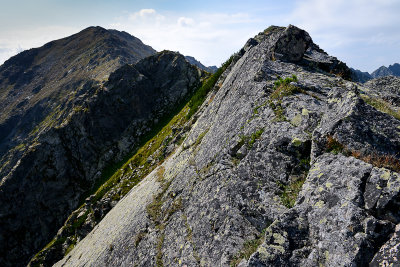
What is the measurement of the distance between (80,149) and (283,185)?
5980 centimetres

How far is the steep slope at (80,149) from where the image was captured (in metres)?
52.9

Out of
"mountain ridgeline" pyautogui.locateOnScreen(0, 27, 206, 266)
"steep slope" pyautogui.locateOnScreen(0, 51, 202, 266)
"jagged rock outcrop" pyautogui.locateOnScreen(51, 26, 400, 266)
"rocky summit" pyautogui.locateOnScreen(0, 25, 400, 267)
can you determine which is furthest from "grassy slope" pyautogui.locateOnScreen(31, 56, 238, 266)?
"jagged rock outcrop" pyautogui.locateOnScreen(51, 26, 400, 266)

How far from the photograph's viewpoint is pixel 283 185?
11.1 meters

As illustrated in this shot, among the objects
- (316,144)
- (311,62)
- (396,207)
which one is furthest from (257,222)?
(311,62)

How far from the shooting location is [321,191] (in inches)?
346

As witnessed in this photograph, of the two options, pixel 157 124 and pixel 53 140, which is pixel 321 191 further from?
pixel 53 140

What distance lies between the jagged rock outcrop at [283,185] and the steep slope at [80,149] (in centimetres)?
3968

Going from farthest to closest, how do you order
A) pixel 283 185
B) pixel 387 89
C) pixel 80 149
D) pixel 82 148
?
pixel 80 149 → pixel 82 148 → pixel 387 89 → pixel 283 185

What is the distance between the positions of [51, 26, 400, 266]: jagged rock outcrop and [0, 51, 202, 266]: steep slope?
3968cm

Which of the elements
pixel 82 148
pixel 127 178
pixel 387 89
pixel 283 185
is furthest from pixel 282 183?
pixel 82 148

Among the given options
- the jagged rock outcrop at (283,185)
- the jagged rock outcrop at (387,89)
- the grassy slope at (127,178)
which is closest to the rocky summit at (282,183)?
the jagged rock outcrop at (283,185)

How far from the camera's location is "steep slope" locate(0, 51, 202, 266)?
52.9 meters

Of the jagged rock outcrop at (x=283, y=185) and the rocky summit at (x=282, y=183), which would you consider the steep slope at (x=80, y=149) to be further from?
the jagged rock outcrop at (x=283, y=185)

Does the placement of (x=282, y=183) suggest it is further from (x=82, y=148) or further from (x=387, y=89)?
(x=82, y=148)
